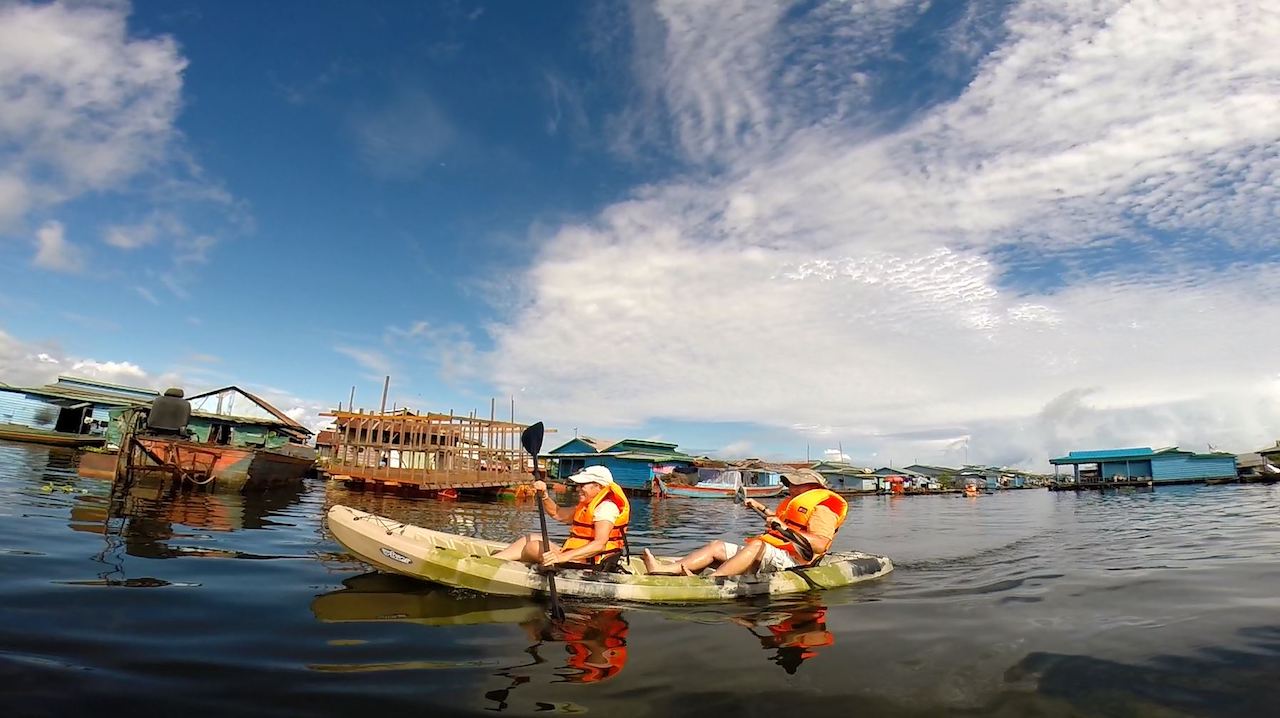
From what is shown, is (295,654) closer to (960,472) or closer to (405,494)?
(405,494)

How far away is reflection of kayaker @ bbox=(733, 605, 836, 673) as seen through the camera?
16.8 feet

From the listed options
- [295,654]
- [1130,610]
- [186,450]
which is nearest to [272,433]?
[186,450]

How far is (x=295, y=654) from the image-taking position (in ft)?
15.2

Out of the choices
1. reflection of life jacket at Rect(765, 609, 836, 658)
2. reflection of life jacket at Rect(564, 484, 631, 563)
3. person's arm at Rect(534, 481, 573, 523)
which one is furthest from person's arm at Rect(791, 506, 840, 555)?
person's arm at Rect(534, 481, 573, 523)

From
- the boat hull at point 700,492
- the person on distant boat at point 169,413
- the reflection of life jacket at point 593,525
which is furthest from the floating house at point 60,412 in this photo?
the reflection of life jacket at point 593,525

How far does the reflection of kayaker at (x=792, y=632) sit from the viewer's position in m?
5.12

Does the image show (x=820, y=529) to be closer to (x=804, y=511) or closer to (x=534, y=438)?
(x=804, y=511)

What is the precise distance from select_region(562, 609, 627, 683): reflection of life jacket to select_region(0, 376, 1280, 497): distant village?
523 cm

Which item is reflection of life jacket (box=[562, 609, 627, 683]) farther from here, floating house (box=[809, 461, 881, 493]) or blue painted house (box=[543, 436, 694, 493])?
floating house (box=[809, 461, 881, 493])

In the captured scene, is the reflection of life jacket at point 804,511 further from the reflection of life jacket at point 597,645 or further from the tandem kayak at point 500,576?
the reflection of life jacket at point 597,645

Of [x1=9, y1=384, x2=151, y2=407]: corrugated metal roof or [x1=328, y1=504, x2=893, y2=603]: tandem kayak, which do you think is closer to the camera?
Answer: [x1=328, y1=504, x2=893, y2=603]: tandem kayak

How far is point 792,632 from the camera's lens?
5906 mm

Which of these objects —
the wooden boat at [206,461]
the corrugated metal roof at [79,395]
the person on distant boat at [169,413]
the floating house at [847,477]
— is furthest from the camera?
the floating house at [847,477]

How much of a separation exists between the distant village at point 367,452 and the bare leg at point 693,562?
2856 mm
